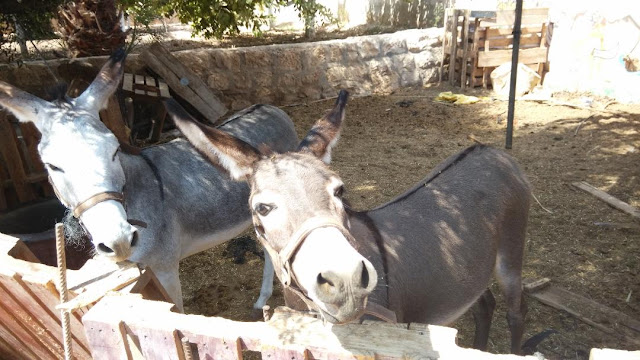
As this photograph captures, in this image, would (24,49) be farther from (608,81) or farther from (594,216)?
(608,81)

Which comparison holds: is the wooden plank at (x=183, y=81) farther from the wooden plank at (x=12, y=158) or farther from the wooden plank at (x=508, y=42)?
the wooden plank at (x=508, y=42)

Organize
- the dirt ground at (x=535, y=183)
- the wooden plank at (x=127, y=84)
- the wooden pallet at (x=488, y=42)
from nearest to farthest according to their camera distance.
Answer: the dirt ground at (x=535, y=183), the wooden plank at (x=127, y=84), the wooden pallet at (x=488, y=42)

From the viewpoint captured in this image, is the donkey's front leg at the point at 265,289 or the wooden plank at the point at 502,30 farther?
the wooden plank at the point at 502,30

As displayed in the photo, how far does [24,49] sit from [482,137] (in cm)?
807

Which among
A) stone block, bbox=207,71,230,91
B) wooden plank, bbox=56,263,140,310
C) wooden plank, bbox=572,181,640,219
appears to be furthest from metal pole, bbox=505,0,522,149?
wooden plank, bbox=56,263,140,310

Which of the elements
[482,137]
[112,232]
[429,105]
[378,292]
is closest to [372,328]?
[378,292]

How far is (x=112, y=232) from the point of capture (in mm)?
2053

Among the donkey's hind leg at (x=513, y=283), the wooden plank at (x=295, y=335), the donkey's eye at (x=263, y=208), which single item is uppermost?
the donkey's eye at (x=263, y=208)

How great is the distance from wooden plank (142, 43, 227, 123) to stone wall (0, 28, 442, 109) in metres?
0.30

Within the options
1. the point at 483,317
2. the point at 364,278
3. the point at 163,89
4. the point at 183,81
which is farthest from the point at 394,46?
the point at 364,278

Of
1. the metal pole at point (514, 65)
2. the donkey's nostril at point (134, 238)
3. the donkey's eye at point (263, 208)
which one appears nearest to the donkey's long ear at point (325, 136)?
the donkey's eye at point (263, 208)

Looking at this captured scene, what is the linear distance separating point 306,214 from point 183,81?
5994 millimetres

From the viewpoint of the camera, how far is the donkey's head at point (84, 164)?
2.08 meters

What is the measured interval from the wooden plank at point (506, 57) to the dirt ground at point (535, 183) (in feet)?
2.13
